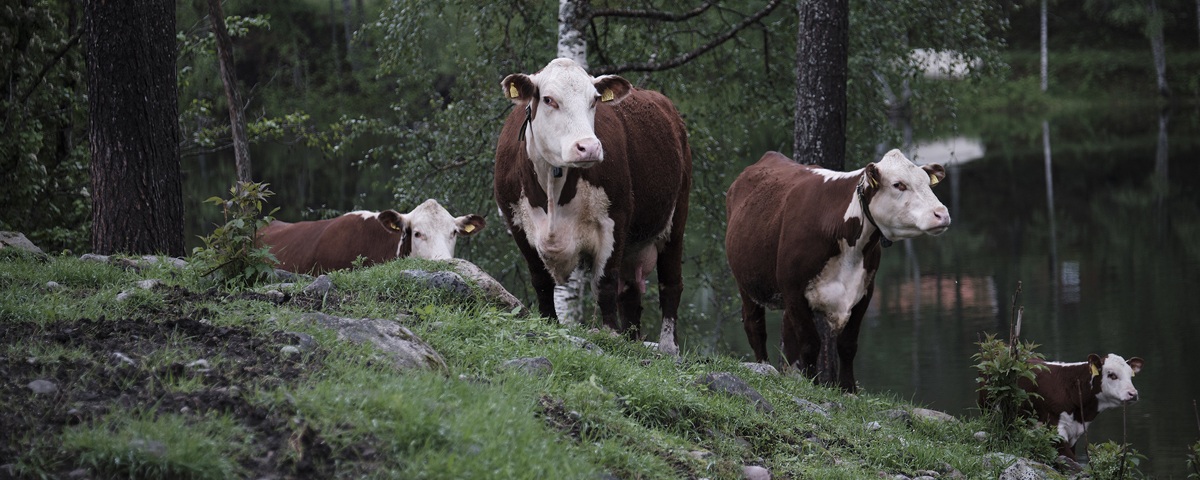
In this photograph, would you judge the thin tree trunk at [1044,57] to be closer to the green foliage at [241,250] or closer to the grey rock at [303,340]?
the green foliage at [241,250]

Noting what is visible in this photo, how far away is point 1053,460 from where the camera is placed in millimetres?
5863

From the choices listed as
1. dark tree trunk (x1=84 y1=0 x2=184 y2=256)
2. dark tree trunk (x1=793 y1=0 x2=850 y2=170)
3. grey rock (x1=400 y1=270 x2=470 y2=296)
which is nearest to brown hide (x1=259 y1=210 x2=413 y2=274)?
dark tree trunk (x1=84 y1=0 x2=184 y2=256)

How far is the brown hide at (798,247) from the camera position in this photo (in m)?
6.51

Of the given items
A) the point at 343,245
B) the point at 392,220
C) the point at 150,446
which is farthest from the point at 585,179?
the point at 343,245

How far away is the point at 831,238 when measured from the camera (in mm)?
6477

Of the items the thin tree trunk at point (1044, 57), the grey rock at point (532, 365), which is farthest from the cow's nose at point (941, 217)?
the thin tree trunk at point (1044, 57)

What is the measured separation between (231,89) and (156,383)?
6.90m

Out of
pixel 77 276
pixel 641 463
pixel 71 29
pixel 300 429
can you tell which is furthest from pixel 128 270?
pixel 71 29

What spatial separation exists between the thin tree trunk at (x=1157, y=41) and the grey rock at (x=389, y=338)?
44693 mm

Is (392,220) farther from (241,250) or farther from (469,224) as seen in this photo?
(241,250)

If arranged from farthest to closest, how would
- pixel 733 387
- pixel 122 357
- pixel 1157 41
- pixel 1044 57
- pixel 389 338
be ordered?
1. pixel 1044 57
2. pixel 1157 41
3. pixel 733 387
4. pixel 389 338
5. pixel 122 357

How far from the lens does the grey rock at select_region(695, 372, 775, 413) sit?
4723 millimetres

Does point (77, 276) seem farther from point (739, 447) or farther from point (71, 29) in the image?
point (71, 29)

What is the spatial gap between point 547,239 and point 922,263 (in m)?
16.5
